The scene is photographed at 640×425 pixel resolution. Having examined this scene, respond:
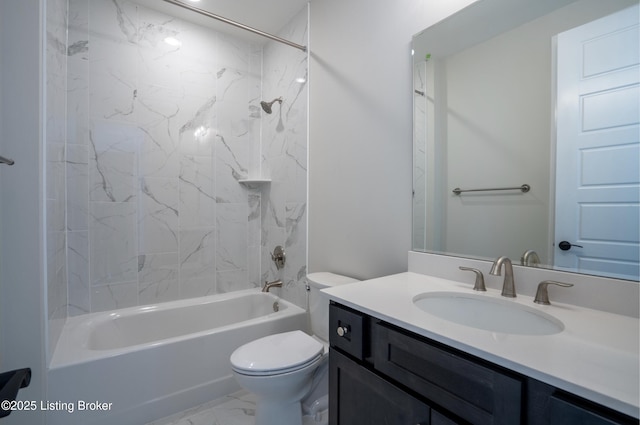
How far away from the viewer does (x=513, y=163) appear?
43.4 inches

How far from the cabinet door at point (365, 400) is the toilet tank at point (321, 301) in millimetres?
572

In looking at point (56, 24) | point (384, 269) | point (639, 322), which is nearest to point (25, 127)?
point (56, 24)

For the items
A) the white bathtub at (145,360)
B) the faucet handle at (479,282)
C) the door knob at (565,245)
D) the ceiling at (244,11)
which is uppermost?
the ceiling at (244,11)

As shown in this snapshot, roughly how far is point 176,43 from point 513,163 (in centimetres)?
253

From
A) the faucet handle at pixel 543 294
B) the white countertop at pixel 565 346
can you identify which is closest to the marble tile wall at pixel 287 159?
the white countertop at pixel 565 346

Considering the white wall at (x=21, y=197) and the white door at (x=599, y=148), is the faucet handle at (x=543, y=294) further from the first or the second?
the white wall at (x=21, y=197)

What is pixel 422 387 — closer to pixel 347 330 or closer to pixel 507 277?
pixel 347 330

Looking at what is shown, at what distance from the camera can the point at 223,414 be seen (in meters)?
1.67

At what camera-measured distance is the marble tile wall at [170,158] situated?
198 cm

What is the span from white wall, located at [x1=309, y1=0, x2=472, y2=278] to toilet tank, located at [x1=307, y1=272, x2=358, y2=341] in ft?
0.41

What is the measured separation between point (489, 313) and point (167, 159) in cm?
234

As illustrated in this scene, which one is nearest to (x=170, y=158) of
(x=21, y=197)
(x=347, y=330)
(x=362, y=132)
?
(x=21, y=197)

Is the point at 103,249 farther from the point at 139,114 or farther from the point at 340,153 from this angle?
the point at 340,153

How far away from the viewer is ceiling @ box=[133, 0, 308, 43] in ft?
6.91
